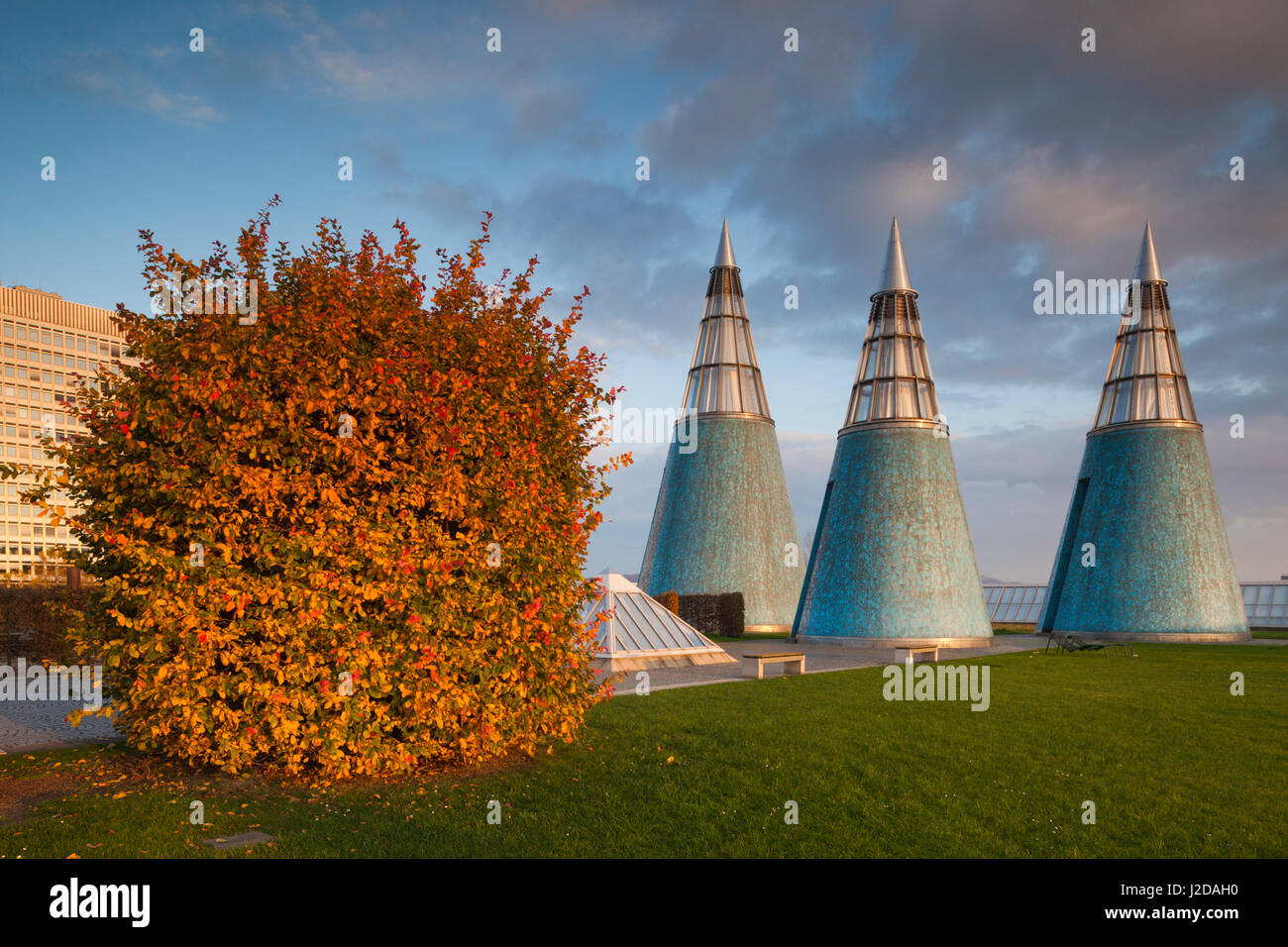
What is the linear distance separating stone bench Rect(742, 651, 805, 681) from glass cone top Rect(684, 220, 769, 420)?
19501mm

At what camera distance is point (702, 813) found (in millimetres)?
6613

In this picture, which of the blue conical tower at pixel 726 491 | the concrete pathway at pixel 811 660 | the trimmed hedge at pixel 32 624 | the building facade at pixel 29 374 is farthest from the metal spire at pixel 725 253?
the building facade at pixel 29 374

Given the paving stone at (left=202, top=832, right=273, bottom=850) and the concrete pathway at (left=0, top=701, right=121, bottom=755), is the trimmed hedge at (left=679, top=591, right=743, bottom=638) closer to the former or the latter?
the concrete pathway at (left=0, top=701, right=121, bottom=755)

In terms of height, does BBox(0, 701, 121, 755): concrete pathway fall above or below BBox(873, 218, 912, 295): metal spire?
below

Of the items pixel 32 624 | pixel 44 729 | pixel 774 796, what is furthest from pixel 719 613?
pixel 774 796

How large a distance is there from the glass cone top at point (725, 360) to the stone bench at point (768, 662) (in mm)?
19501

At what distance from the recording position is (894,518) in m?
26.9

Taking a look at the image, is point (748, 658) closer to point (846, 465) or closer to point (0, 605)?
point (846, 465)

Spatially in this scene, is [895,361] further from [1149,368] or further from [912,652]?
[1149,368]

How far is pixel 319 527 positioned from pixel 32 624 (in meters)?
17.6

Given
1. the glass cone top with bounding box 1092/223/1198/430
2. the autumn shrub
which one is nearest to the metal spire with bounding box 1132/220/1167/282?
the glass cone top with bounding box 1092/223/1198/430

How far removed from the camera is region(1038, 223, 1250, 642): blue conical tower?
2927cm

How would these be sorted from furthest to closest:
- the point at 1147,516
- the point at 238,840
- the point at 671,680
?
the point at 1147,516 → the point at 671,680 → the point at 238,840
